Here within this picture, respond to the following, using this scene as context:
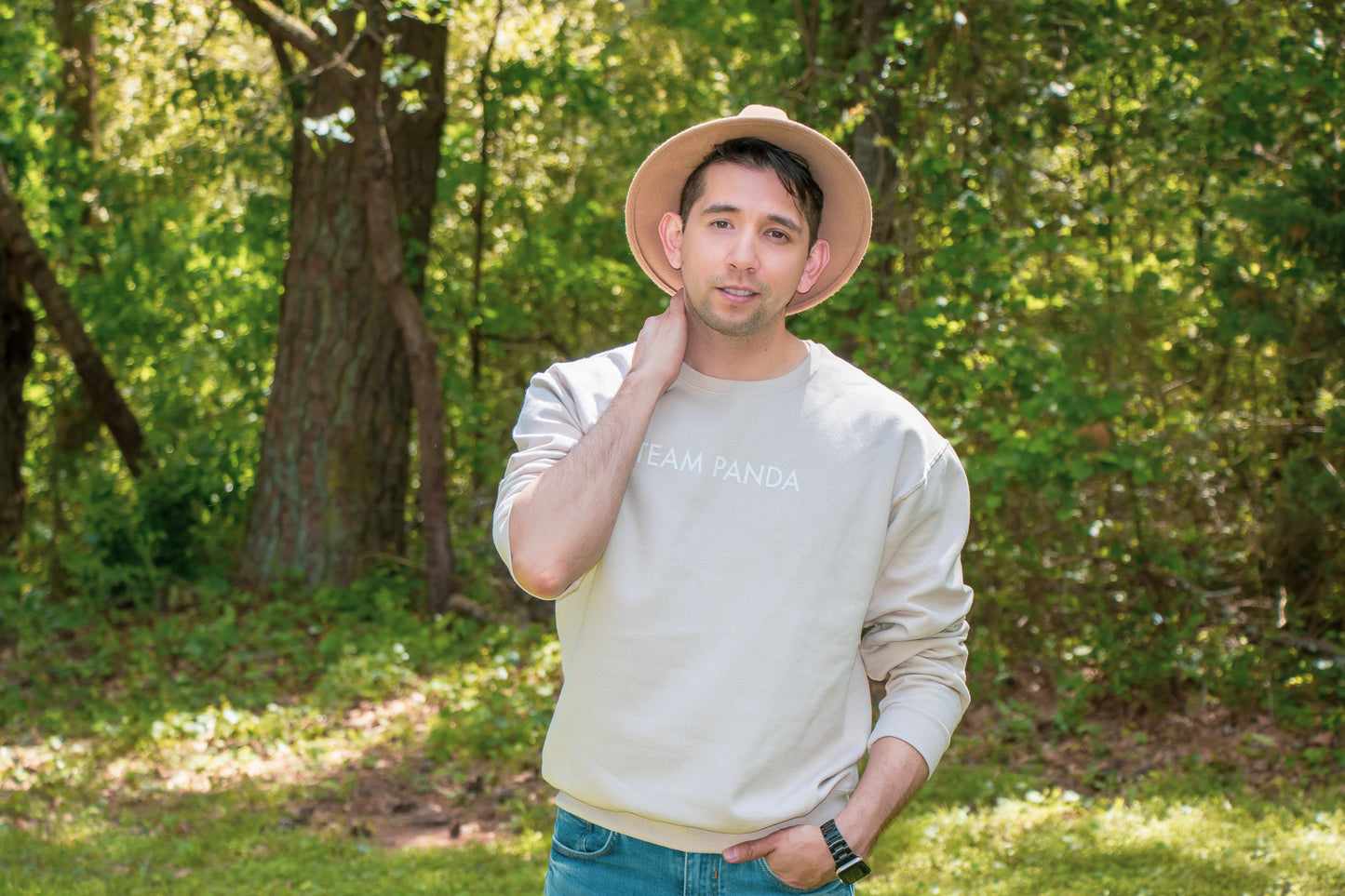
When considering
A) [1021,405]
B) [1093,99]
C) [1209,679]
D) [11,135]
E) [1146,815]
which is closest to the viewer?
[1146,815]

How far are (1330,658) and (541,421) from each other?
601cm

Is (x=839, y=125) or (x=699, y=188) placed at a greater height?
(x=839, y=125)

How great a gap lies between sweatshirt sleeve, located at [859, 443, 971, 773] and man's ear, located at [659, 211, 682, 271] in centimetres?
68

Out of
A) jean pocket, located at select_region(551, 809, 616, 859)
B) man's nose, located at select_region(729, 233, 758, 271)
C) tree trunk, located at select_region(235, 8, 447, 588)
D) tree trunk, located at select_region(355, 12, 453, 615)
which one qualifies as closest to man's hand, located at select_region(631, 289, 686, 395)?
man's nose, located at select_region(729, 233, 758, 271)

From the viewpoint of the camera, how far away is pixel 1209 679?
6887 millimetres

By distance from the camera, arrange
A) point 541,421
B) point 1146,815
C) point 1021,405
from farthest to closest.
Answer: point 1021,405 < point 1146,815 < point 541,421

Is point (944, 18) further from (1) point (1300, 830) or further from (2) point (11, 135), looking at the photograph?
(2) point (11, 135)

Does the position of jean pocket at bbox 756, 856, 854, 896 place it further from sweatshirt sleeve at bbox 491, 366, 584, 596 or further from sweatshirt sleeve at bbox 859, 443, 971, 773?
sweatshirt sleeve at bbox 491, 366, 584, 596

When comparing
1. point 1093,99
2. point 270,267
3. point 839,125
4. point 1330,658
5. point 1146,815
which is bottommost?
point 1146,815

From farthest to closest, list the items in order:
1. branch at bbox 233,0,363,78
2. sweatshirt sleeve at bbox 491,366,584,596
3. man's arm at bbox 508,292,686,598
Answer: branch at bbox 233,0,363,78 < sweatshirt sleeve at bbox 491,366,584,596 < man's arm at bbox 508,292,686,598

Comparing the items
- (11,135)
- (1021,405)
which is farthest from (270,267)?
(1021,405)

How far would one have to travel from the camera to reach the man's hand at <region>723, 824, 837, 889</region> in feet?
6.59

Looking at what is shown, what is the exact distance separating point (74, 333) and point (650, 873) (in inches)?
370

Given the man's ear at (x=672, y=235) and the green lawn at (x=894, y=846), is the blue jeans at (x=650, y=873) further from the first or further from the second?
the green lawn at (x=894, y=846)
